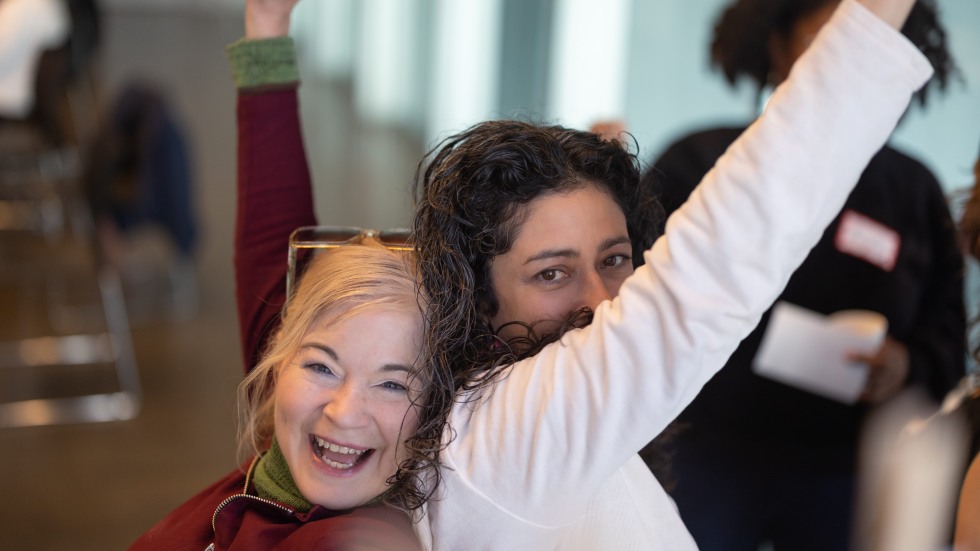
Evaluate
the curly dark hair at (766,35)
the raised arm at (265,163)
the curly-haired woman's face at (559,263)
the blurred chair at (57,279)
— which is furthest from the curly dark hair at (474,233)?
the blurred chair at (57,279)

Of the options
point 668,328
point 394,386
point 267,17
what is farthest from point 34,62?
point 668,328

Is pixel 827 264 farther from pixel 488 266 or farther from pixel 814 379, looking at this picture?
pixel 488 266

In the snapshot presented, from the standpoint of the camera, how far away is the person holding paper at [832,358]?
5.31ft

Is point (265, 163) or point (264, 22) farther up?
point (264, 22)

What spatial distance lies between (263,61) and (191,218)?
323 cm

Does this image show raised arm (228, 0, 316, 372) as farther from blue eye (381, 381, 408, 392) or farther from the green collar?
blue eye (381, 381, 408, 392)

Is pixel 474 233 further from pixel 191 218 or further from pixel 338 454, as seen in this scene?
pixel 191 218

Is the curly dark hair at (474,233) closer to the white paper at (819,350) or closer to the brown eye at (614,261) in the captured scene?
the brown eye at (614,261)

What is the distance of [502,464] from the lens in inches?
37.8

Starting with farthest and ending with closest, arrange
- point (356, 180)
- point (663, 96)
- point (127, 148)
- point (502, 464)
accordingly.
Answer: point (356, 180), point (127, 148), point (663, 96), point (502, 464)

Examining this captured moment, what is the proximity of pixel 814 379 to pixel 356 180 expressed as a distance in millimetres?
4976

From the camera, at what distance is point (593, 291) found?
1057 millimetres

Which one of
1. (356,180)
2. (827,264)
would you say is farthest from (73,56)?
(356,180)

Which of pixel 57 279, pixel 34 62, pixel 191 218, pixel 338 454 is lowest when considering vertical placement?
pixel 57 279
